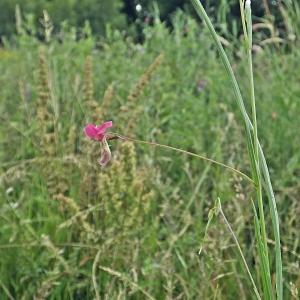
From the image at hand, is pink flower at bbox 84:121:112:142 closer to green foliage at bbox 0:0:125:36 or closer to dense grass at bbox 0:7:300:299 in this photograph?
dense grass at bbox 0:7:300:299

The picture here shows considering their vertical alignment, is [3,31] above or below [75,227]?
above

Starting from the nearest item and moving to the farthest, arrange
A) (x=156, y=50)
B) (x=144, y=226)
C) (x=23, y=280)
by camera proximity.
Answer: (x=23, y=280) → (x=144, y=226) → (x=156, y=50)

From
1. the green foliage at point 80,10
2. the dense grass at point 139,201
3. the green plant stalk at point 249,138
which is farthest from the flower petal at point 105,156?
the green foliage at point 80,10

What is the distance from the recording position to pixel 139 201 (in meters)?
2.01

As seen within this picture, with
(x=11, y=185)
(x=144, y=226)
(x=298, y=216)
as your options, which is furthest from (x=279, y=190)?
(x=11, y=185)

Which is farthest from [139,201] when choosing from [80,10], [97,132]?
[80,10]

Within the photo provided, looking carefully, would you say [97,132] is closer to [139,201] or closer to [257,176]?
[257,176]

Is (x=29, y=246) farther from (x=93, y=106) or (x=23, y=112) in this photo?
(x=23, y=112)

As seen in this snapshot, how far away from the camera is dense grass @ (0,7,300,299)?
1829 millimetres

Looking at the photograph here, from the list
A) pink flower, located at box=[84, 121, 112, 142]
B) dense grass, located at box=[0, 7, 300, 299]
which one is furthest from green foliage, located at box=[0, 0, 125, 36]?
pink flower, located at box=[84, 121, 112, 142]

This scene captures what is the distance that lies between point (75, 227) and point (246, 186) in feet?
1.52

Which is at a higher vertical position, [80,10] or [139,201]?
[80,10]

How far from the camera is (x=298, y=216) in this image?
6.93ft

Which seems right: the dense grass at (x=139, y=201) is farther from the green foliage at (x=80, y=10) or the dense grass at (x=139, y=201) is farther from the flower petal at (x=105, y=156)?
the green foliage at (x=80, y=10)
